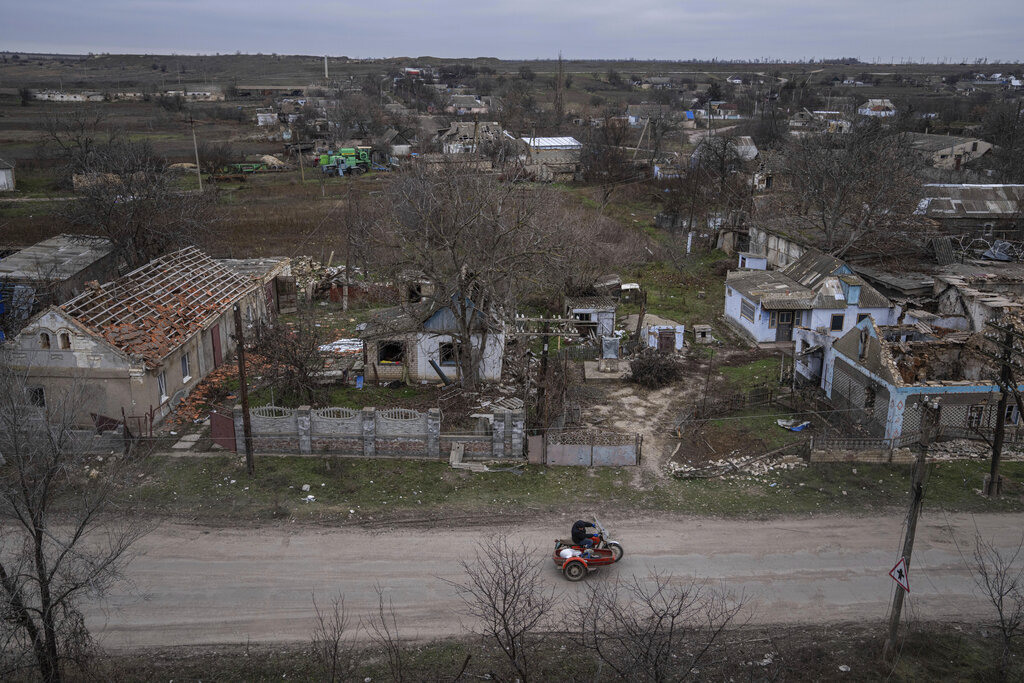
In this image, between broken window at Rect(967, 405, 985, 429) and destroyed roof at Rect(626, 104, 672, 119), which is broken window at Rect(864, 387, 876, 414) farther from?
destroyed roof at Rect(626, 104, 672, 119)

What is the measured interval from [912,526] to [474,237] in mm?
16288

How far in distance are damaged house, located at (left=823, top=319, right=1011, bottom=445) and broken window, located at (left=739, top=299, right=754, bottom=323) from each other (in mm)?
7754

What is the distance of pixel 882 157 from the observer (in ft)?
131

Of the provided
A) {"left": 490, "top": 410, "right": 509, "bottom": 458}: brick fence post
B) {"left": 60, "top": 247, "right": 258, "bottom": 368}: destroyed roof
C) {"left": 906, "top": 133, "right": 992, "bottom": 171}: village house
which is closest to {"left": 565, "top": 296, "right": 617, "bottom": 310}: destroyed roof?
{"left": 490, "top": 410, "right": 509, "bottom": 458}: brick fence post

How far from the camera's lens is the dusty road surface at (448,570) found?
14.8 metres

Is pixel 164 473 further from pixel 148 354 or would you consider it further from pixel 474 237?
pixel 474 237

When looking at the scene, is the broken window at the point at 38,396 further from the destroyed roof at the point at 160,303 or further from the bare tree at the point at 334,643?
the bare tree at the point at 334,643

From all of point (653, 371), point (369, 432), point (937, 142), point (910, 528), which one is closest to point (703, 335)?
point (653, 371)

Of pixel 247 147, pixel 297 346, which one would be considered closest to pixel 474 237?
pixel 297 346

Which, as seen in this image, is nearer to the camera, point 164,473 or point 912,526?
point 912,526

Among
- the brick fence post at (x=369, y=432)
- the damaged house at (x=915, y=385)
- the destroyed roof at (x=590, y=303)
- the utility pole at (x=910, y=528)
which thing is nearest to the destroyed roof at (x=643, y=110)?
the destroyed roof at (x=590, y=303)

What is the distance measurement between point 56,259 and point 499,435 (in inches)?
948

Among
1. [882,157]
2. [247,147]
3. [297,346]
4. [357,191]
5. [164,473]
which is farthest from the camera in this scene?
[247,147]

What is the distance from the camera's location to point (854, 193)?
39062 millimetres
